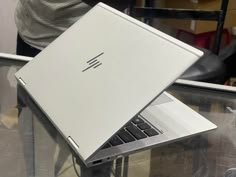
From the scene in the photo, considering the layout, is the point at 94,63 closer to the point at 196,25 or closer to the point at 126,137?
the point at 126,137

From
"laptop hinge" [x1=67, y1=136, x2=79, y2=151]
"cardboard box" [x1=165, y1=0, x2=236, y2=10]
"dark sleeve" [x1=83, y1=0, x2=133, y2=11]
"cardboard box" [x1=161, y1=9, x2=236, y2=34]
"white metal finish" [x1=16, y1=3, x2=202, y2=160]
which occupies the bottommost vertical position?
"cardboard box" [x1=161, y1=9, x2=236, y2=34]

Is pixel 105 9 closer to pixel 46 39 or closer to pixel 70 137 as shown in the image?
pixel 70 137


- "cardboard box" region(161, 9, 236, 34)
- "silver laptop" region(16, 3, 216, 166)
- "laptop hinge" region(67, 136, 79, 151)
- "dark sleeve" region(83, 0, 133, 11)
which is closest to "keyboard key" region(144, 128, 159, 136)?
"silver laptop" region(16, 3, 216, 166)

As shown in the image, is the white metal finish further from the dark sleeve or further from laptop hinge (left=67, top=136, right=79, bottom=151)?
the dark sleeve

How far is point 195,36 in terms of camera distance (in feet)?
6.43

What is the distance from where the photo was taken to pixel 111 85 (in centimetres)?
56

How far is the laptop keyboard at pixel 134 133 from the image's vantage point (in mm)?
575

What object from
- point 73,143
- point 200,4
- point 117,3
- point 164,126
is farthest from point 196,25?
point 73,143

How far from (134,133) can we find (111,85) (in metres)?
0.09

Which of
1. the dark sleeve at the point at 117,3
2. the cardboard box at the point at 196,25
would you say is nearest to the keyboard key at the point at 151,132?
the dark sleeve at the point at 117,3

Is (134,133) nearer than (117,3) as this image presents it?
Yes

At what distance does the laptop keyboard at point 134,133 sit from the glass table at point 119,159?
0.03 m

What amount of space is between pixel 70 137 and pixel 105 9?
0.27m

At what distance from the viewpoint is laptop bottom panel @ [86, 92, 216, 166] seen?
0.55m
